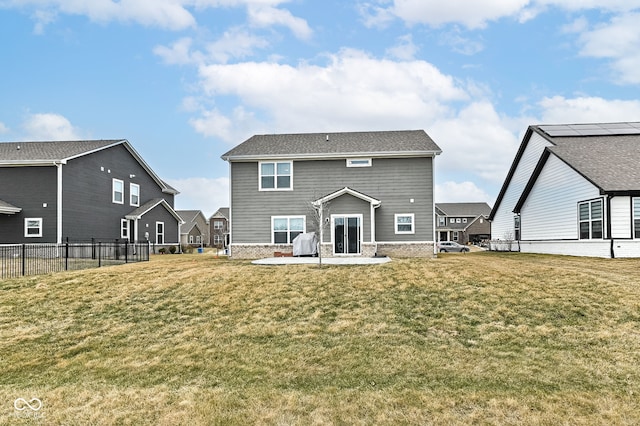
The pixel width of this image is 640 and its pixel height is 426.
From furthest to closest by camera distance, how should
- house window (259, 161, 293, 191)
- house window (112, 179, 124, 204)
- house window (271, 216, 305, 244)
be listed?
house window (112, 179, 124, 204) → house window (259, 161, 293, 191) → house window (271, 216, 305, 244)

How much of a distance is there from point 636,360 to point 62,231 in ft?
95.2

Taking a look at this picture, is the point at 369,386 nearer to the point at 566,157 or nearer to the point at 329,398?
the point at 329,398

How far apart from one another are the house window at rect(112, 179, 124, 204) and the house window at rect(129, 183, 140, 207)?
134 centimetres

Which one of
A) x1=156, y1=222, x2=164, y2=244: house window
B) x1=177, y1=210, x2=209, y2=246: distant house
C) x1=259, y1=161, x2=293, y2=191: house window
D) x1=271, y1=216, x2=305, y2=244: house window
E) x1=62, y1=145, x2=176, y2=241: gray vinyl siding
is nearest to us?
x1=271, y1=216, x2=305, y2=244: house window

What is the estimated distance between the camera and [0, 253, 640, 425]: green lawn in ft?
18.9

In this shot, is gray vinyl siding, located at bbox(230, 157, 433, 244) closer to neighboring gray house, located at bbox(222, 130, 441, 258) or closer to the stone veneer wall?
neighboring gray house, located at bbox(222, 130, 441, 258)

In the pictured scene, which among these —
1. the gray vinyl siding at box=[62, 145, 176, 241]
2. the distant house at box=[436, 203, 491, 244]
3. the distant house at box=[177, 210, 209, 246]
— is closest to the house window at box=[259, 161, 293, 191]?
the gray vinyl siding at box=[62, 145, 176, 241]

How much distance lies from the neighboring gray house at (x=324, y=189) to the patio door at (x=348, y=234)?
1.13 meters

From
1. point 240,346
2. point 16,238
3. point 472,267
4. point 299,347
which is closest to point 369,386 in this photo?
point 299,347

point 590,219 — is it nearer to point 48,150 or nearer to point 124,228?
point 124,228

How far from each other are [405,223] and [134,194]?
24.0 meters

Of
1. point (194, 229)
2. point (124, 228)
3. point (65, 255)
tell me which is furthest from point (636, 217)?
point (194, 229)

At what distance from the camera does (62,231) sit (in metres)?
26.7

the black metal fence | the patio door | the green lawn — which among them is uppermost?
the patio door
